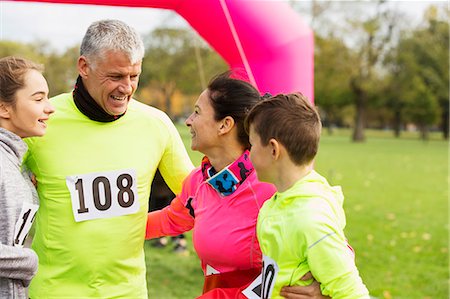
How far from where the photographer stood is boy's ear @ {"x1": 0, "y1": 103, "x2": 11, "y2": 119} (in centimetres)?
213

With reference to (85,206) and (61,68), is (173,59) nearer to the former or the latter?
(61,68)

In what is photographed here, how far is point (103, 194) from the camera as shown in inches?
92.1

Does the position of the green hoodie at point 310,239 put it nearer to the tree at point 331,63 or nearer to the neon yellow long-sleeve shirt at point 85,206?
the neon yellow long-sleeve shirt at point 85,206

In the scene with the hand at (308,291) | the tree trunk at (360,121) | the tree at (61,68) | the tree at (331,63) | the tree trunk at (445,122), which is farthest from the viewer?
the tree trunk at (445,122)

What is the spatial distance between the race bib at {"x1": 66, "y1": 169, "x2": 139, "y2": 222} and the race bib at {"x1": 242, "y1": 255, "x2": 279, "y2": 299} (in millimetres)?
618

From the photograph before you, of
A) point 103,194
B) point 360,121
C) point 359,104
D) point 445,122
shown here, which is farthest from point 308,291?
point 445,122

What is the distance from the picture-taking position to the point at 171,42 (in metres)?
38.7

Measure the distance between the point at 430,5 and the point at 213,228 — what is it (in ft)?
158

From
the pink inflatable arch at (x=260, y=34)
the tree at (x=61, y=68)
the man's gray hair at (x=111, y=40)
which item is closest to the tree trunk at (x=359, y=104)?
the tree at (x=61, y=68)

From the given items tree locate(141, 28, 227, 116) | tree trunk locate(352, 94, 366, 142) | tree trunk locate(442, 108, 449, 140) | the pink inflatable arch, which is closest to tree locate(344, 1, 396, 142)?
tree trunk locate(352, 94, 366, 142)

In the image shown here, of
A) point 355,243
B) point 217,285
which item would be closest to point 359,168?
point 355,243

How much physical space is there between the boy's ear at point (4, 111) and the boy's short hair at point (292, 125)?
899mm

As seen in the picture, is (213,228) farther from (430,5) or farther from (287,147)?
(430,5)

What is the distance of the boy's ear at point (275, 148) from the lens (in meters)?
1.90
